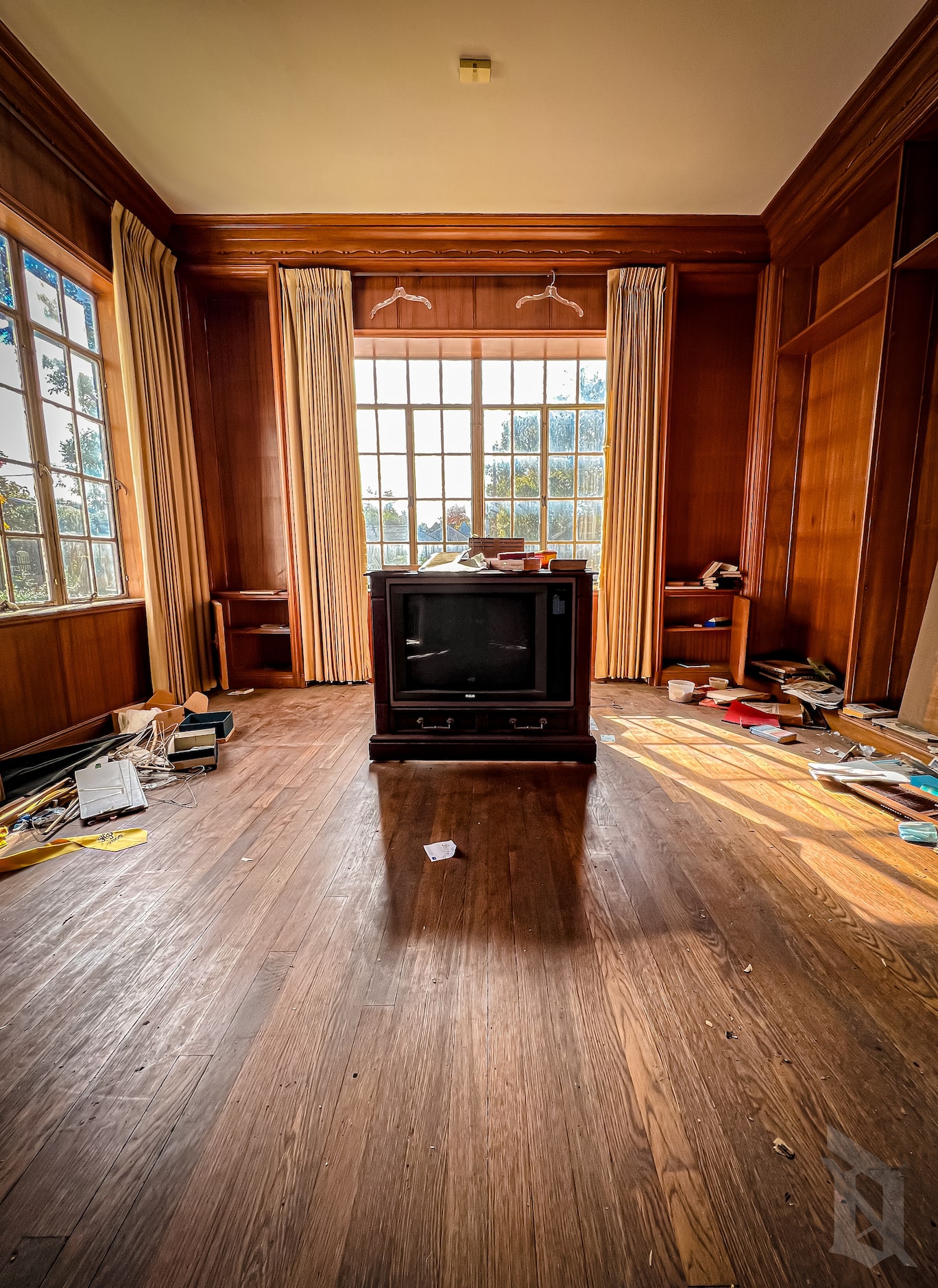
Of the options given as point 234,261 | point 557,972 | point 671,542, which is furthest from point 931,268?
point 234,261

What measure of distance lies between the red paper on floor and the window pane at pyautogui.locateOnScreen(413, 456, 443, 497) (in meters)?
2.51

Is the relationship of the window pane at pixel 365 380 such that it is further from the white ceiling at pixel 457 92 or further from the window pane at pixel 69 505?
the window pane at pixel 69 505

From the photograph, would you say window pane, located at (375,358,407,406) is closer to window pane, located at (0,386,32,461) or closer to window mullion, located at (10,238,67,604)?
window mullion, located at (10,238,67,604)

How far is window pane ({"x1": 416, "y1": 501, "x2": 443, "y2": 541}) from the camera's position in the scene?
4.11 metres

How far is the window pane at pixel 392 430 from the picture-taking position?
403cm

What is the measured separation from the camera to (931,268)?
2451mm

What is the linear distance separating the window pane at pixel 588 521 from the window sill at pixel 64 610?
303 cm

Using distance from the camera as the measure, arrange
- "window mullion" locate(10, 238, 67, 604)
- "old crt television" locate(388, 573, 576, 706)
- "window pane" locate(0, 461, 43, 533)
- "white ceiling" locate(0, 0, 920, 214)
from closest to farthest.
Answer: "white ceiling" locate(0, 0, 920, 214), "old crt television" locate(388, 573, 576, 706), "window pane" locate(0, 461, 43, 533), "window mullion" locate(10, 238, 67, 604)

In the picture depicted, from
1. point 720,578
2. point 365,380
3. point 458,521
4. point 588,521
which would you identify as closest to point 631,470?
point 588,521

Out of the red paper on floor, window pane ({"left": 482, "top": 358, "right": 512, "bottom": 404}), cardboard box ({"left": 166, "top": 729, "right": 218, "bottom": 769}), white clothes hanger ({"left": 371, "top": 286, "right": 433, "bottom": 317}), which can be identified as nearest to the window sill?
cardboard box ({"left": 166, "top": 729, "right": 218, "bottom": 769})

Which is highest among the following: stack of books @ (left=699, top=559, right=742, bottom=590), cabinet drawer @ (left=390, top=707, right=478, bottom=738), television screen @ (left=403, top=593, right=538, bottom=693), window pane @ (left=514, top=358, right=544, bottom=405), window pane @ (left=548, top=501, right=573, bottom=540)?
window pane @ (left=514, top=358, right=544, bottom=405)

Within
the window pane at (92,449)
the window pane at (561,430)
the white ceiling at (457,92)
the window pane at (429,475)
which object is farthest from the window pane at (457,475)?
the window pane at (92,449)

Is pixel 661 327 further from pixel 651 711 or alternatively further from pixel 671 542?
pixel 651 711

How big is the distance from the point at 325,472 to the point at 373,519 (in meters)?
0.51
